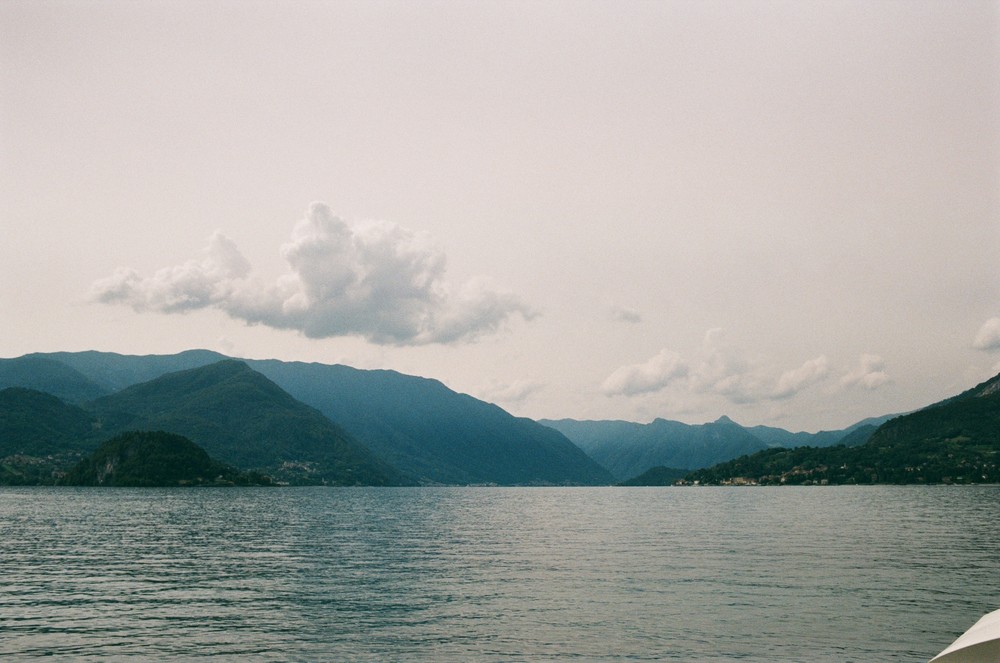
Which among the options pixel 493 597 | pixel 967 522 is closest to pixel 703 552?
pixel 493 597

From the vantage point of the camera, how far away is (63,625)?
50.0 metres

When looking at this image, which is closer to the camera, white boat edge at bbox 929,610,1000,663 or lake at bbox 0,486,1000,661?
white boat edge at bbox 929,610,1000,663

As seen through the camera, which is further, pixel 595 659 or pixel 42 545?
pixel 42 545

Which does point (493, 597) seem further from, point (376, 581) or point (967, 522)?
point (967, 522)

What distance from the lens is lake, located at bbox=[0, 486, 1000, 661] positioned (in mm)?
44469

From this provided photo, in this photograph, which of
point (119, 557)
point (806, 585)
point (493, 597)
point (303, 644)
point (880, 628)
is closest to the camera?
point (303, 644)

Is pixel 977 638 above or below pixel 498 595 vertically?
above

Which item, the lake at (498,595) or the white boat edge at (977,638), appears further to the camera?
the lake at (498,595)

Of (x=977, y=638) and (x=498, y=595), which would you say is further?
(x=498, y=595)

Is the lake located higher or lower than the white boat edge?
lower

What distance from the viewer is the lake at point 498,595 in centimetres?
4447

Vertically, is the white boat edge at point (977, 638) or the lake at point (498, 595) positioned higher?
the white boat edge at point (977, 638)

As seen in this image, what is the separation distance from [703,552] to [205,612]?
59390 millimetres

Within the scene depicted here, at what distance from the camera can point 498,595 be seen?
61938 millimetres
